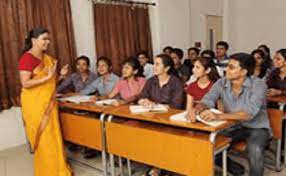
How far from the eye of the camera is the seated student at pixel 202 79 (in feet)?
9.26

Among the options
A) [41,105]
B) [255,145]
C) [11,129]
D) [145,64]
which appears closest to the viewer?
[255,145]

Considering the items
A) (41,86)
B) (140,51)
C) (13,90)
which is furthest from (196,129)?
(140,51)

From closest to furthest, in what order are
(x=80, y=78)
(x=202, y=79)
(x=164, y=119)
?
(x=164, y=119) < (x=202, y=79) < (x=80, y=78)

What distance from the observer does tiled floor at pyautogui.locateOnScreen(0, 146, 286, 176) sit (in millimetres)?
2996

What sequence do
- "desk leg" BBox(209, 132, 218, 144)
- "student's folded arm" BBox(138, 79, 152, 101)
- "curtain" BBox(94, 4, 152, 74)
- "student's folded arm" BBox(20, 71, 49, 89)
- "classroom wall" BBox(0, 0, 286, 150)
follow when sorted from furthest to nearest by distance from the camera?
"curtain" BBox(94, 4, 152, 74), "classroom wall" BBox(0, 0, 286, 150), "student's folded arm" BBox(138, 79, 152, 101), "student's folded arm" BBox(20, 71, 49, 89), "desk leg" BBox(209, 132, 218, 144)

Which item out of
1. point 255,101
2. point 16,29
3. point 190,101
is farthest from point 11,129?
point 255,101

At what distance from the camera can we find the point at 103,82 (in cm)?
381

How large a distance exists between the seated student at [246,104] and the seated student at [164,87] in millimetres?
397

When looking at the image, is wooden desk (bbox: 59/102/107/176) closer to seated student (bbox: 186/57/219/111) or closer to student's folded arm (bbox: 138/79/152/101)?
student's folded arm (bbox: 138/79/152/101)

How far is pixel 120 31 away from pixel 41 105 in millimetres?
2579

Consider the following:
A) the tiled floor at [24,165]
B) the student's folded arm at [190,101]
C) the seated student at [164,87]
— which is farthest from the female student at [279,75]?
the seated student at [164,87]

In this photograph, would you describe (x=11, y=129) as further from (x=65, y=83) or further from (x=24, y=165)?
(x=65, y=83)

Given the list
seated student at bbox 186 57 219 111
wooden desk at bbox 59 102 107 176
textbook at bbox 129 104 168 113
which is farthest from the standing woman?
seated student at bbox 186 57 219 111

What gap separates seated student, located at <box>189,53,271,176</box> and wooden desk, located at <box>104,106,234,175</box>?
20 centimetres
